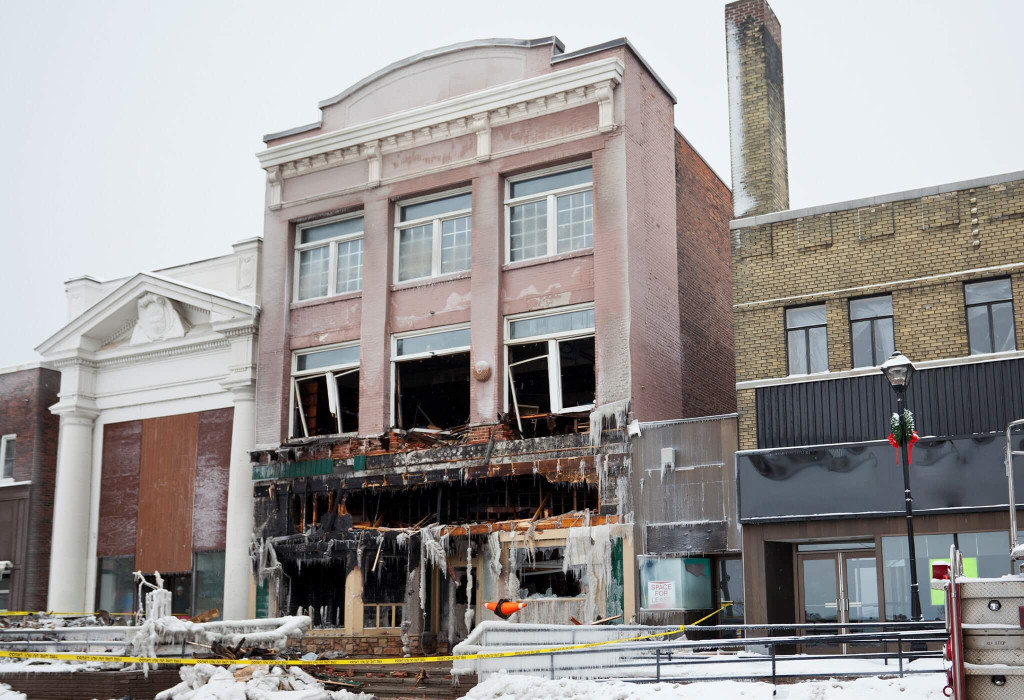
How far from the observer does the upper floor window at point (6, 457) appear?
38.5m

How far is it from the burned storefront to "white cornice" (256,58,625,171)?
25.9ft

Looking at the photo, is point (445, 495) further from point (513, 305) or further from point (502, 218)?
point (502, 218)

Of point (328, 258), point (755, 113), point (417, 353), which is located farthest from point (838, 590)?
point (328, 258)

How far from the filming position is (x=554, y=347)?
97.3ft

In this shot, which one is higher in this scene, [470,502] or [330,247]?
[330,247]

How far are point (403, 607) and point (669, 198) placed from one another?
12.3 m

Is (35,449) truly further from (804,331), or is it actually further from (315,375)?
(804,331)

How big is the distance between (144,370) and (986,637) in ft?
94.0

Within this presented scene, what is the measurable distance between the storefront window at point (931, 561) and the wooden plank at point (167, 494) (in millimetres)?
19595

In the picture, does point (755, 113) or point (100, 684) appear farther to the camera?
point (755, 113)

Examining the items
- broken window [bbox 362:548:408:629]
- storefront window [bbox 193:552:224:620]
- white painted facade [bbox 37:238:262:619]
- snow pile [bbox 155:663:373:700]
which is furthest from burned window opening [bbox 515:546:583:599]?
storefront window [bbox 193:552:224:620]

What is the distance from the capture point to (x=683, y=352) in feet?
102

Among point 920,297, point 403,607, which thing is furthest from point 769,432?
point 403,607

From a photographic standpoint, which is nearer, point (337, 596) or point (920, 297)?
point (920, 297)
